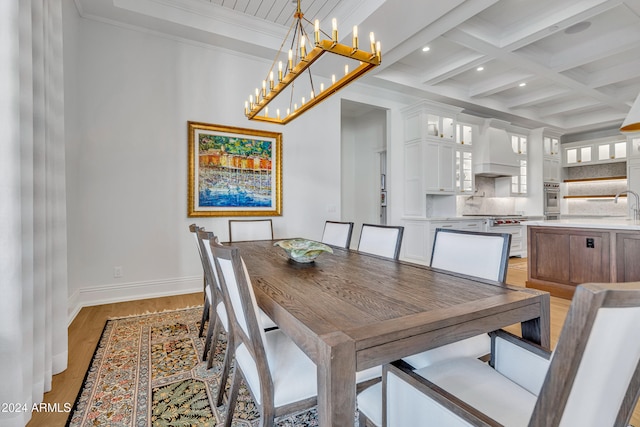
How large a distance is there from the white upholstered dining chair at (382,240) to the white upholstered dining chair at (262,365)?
120cm

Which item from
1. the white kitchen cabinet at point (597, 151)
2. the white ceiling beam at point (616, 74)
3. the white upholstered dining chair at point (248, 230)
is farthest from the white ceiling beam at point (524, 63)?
the white upholstered dining chair at point (248, 230)

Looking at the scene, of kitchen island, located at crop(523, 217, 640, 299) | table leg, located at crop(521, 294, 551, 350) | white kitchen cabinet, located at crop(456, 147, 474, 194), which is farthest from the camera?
white kitchen cabinet, located at crop(456, 147, 474, 194)

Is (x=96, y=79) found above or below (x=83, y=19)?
below

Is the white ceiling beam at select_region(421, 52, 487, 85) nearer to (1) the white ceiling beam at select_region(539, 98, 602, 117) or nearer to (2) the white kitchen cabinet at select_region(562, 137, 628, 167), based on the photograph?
(1) the white ceiling beam at select_region(539, 98, 602, 117)

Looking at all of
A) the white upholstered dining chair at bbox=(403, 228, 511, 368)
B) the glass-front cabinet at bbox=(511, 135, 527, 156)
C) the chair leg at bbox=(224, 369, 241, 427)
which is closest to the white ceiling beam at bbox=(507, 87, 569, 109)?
the glass-front cabinet at bbox=(511, 135, 527, 156)

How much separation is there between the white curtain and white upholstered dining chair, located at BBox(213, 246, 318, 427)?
36.0 inches

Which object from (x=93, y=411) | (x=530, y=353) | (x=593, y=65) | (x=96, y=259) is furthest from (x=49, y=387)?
(x=593, y=65)

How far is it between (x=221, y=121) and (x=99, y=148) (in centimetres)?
129

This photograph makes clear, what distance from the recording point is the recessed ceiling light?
3574mm

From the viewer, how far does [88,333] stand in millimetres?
2449

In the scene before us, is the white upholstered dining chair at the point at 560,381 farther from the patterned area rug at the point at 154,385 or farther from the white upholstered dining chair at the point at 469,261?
the patterned area rug at the point at 154,385

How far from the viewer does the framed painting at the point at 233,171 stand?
361 cm

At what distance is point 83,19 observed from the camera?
10.2 feet

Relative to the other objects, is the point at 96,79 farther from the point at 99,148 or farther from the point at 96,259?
the point at 96,259
